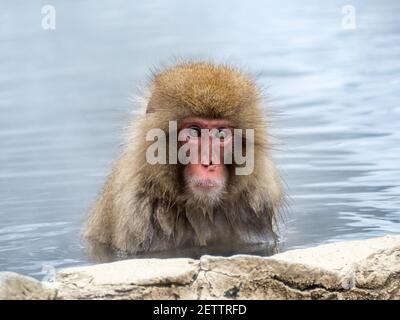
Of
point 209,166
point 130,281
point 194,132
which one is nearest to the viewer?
point 130,281

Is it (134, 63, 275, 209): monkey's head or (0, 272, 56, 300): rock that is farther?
(134, 63, 275, 209): monkey's head

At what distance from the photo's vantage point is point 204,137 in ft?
23.3

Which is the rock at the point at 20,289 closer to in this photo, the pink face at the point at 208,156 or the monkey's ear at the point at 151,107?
the pink face at the point at 208,156

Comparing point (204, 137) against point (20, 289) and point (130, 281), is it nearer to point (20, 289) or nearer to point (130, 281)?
point (130, 281)

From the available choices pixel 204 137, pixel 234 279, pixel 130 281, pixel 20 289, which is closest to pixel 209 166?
pixel 204 137

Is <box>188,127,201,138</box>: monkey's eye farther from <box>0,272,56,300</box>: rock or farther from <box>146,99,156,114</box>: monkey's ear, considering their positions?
<box>0,272,56,300</box>: rock

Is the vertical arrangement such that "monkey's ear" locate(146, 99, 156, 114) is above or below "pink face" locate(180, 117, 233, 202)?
above

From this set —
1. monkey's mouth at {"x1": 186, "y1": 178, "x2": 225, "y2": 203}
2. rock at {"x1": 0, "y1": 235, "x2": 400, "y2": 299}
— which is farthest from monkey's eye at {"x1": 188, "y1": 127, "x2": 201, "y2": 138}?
rock at {"x1": 0, "y1": 235, "x2": 400, "y2": 299}

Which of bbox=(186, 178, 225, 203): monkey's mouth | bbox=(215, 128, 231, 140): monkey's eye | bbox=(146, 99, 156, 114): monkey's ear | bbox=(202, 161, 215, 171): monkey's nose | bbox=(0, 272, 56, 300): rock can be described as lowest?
bbox=(0, 272, 56, 300): rock

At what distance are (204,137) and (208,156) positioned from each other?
0.12m

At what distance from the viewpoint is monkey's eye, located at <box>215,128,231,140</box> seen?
715cm

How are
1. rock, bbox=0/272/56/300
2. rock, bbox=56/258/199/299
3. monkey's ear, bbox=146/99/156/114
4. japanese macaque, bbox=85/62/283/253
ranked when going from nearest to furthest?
rock, bbox=0/272/56/300 → rock, bbox=56/258/199/299 → japanese macaque, bbox=85/62/283/253 → monkey's ear, bbox=146/99/156/114

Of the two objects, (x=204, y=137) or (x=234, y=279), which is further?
(x=204, y=137)

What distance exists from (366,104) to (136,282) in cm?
761
